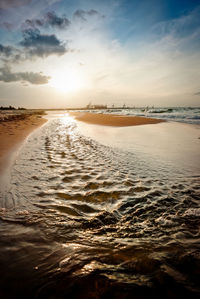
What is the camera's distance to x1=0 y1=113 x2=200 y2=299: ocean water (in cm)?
154

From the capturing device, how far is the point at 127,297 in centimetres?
144

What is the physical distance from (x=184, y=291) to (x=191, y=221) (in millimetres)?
1313

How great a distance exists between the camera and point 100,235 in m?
2.23

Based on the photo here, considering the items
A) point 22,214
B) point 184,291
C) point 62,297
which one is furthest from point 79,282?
point 22,214

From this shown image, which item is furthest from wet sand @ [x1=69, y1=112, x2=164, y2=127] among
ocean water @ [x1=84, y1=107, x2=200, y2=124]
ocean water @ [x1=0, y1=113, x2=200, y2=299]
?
ocean water @ [x1=0, y1=113, x2=200, y2=299]

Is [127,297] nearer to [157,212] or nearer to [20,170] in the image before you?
[157,212]

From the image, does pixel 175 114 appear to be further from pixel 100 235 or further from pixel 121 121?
pixel 100 235

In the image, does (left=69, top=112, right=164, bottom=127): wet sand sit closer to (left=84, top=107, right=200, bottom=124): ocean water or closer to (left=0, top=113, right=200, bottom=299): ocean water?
(left=84, top=107, right=200, bottom=124): ocean water

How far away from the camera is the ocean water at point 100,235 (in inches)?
60.5

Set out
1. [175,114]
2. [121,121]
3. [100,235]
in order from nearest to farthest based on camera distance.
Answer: [100,235], [121,121], [175,114]

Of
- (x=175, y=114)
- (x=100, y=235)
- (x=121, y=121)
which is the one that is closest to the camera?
(x=100, y=235)

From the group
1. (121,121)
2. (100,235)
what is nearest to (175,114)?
(121,121)

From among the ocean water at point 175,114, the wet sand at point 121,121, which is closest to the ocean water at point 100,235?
the wet sand at point 121,121

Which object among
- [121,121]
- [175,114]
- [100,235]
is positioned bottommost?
[100,235]
